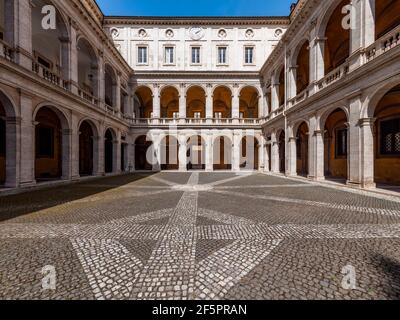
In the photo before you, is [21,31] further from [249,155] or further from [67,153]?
[249,155]

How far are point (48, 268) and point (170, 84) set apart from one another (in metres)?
24.6

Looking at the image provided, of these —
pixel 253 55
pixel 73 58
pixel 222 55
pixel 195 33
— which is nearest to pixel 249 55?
pixel 253 55

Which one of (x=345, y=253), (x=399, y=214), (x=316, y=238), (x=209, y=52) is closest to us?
(x=345, y=253)

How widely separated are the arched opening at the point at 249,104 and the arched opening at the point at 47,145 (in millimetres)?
23330

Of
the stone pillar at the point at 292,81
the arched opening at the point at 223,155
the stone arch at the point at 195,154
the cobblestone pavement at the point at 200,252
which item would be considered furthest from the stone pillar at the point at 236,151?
the cobblestone pavement at the point at 200,252

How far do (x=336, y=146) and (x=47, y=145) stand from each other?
25572mm

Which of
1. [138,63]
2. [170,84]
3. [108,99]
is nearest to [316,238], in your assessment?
[170,84]

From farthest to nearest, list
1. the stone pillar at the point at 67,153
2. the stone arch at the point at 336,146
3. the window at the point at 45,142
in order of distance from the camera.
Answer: the stone arch at the point at 336,146
the window at the point at 45,142
the stone pillar at the point at 67,153

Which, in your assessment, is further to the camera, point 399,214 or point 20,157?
point 20,157

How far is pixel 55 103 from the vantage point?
11922 millimetres

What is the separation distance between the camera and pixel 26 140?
9.97m

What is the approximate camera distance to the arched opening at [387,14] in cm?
1164

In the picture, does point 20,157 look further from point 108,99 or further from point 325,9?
point 325,9

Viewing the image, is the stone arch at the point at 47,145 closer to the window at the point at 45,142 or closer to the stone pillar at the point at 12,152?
the window at the point at 45,142
